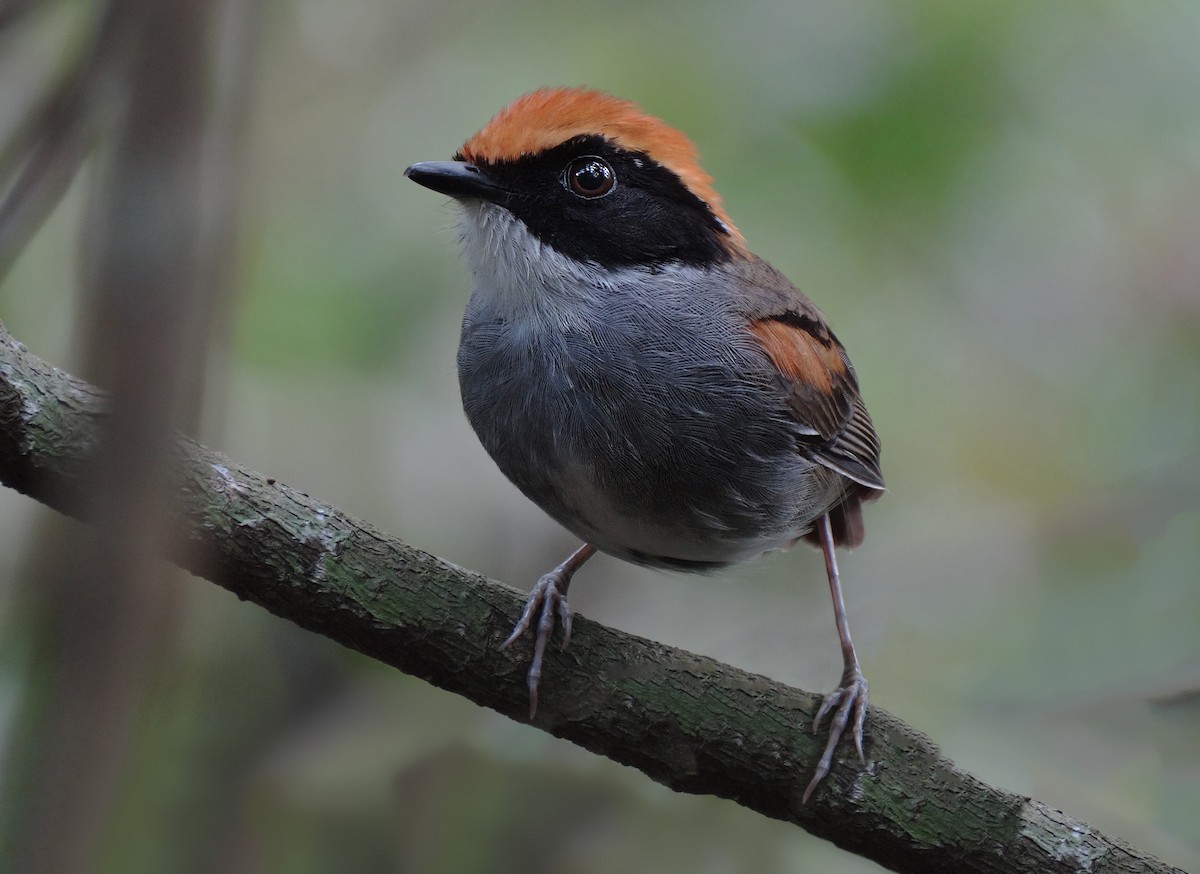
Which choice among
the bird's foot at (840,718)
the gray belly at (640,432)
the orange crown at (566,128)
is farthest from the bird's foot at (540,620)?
the orange crown at (566,128)

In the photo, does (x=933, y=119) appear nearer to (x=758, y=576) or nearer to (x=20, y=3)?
(x=758, y=576)

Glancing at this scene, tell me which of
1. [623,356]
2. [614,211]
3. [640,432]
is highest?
[614,211]

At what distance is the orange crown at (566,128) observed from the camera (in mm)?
3869

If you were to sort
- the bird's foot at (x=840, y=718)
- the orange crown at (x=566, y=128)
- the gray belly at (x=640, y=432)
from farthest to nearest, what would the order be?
the orange crown at (x=566, y=128), the gray belly at (x=640, y=432), the bird's foot at (x=840, y=718)

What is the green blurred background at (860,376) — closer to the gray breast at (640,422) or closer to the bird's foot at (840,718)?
the gray breast at (640,422)

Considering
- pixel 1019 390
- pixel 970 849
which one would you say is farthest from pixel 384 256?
pixel 970 849

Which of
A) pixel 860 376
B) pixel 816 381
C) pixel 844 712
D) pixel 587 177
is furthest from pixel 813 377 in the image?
pixel 860 376

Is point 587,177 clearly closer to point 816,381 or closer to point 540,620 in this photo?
point 816,381

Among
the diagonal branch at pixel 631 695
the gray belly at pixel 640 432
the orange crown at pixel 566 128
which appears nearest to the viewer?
the diagonal branch at pixel 631 695

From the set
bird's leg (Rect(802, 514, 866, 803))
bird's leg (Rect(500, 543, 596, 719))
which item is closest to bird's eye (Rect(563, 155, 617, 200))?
bird's leg (Rect(500, 543, 596, 719))

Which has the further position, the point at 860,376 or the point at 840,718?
the point at 860,376

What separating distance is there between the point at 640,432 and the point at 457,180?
99 cm

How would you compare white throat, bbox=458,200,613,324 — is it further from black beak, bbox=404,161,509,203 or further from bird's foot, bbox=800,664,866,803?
bird's foot, bbox=800,664,866,803

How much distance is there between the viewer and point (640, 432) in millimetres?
3727
